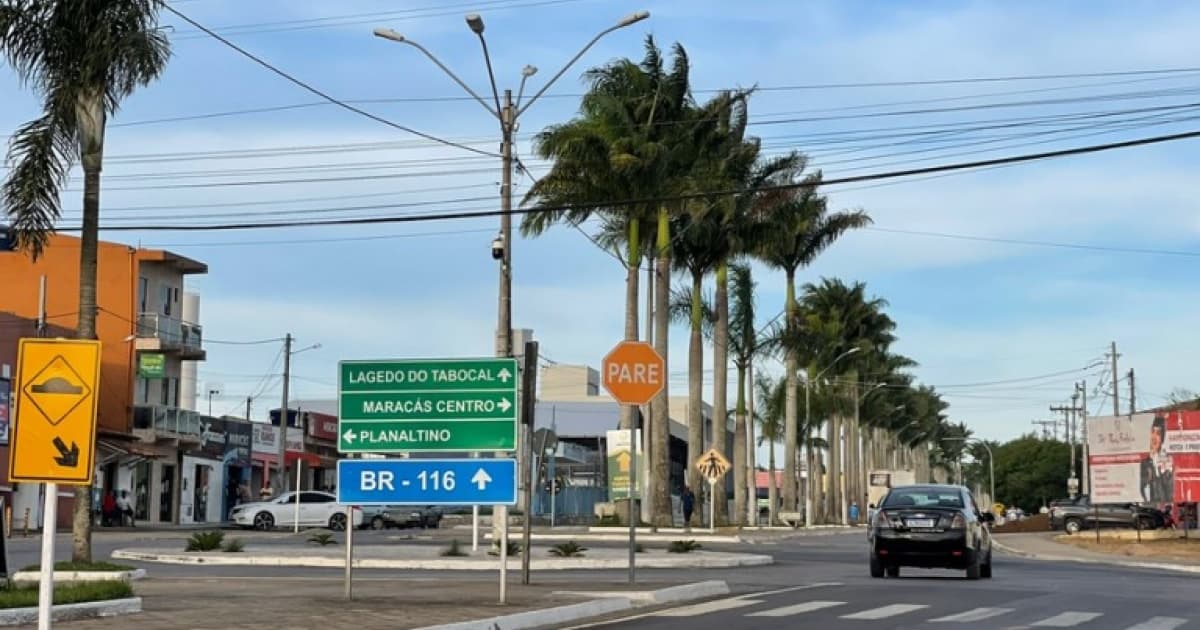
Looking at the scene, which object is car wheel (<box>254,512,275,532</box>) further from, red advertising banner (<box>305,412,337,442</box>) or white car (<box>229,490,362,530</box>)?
red advertising banner (<box>305,412,337,442</box>)

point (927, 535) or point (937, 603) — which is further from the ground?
point (927, 535)

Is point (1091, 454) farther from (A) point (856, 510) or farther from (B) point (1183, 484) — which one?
(A) point (856, 510)

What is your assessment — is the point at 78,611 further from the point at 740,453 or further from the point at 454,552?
the point at 740,453

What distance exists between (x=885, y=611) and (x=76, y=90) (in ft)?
41.2

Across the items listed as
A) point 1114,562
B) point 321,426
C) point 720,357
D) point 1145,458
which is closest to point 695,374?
point 720,357

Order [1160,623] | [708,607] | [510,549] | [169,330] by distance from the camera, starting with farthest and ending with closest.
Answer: [169,330], [510,549], [708,607], [1160,623]

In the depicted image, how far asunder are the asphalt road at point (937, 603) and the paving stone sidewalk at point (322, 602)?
1478 mm

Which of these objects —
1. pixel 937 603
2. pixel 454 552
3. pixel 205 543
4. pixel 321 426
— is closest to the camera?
pixel 937 603

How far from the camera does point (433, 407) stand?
58.9 ft

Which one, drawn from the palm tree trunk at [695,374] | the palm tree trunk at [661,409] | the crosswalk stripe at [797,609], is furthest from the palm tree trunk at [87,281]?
the palm tree trunk at [695,374]

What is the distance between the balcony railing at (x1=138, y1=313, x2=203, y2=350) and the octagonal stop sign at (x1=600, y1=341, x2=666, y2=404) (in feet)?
163

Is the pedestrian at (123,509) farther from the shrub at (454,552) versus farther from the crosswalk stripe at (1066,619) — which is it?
the crosswalk stripe at (1066,619)

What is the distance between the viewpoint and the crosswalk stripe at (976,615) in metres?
17.0

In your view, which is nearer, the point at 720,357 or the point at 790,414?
the point at 720,357
